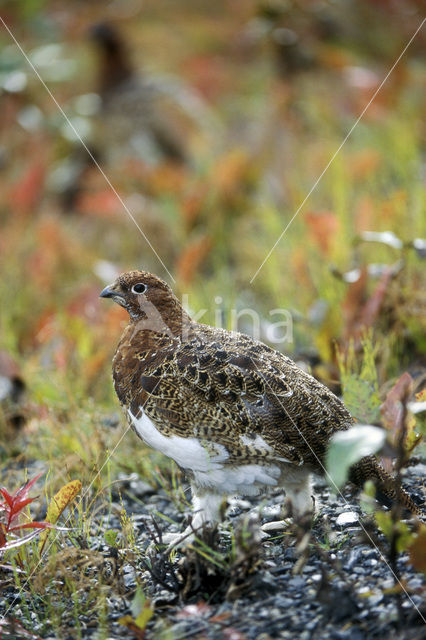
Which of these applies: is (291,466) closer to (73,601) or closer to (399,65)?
(73,601)

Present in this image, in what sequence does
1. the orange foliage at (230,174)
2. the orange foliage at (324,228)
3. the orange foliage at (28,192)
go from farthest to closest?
1. the orange foliage at (28,192)
2. the orange foliage at (230,174)
3. the orange foliage at (324,228)

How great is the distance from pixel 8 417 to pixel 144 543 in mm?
1394

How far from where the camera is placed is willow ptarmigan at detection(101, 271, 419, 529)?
2.74 metres

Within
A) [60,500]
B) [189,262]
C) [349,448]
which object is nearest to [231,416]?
[60,500]

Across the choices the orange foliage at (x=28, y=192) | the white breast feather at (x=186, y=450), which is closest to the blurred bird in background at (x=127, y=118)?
the orange foliage at (x=28, y=192)

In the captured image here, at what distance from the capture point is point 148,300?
124 inches

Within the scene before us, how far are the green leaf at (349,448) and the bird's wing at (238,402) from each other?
2.38 feet

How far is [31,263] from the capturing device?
5953mm

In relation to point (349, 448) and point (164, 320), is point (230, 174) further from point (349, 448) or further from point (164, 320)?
point (349, 448)

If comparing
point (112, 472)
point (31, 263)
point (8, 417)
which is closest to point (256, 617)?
point (112, 472)

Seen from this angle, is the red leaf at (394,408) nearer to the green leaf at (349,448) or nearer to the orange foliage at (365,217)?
the green leaf at (349,448)

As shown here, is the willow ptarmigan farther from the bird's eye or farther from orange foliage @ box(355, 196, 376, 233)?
orange foliage @ box(355, 196, 376, 233)

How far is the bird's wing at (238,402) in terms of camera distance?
9.02ft

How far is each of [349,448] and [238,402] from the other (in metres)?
0.85
